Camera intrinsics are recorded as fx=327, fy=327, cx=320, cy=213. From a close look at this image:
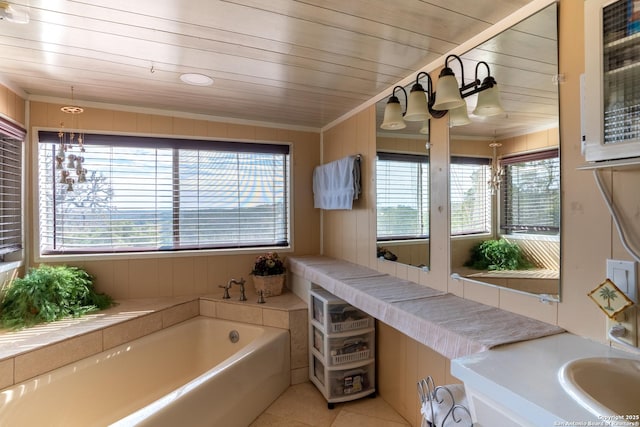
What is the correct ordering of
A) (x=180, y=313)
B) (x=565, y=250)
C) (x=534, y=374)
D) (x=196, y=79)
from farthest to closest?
(x=180, y=313) → (x=196, y=79) → (x=565, y=250) → (x=534, y=374)

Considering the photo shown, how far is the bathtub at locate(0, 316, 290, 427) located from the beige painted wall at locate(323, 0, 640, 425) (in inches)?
33.5

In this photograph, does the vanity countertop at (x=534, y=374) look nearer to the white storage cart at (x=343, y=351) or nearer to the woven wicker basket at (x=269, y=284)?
the white storage cart at (x=343, y=351)

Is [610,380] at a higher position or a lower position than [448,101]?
lower

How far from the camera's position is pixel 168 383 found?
2359 millimetres

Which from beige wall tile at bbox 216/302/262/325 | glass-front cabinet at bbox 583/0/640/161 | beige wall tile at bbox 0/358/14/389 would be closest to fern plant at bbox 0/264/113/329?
beige wall tile at bbox 0/358/14/389

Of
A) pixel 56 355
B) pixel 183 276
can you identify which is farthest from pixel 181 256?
pixel 56 355

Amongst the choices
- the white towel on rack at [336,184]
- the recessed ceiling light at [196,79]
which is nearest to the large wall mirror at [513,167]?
the white towel on rack at [336,184]

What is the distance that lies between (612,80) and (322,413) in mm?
2237

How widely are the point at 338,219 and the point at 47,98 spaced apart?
2433 millimetres

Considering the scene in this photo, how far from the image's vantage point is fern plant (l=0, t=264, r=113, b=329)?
6.95 ft

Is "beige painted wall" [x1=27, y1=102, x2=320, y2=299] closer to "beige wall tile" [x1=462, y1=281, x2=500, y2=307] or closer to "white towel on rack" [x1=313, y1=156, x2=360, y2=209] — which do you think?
"white towel on rack" [x1=313, y1=156, x2=360, y2=209]

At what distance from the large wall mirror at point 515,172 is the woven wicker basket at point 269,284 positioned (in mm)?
1616

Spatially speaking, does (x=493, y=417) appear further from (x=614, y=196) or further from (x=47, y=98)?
(x=47, y=98)

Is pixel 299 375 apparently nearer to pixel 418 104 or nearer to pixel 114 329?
pixel 114 329
